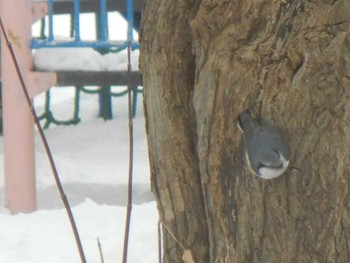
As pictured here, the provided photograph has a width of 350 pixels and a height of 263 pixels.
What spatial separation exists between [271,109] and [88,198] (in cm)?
369

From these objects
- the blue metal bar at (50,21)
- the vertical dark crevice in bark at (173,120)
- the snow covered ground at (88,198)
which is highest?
the vertical dark crevice in bark at (173,120)

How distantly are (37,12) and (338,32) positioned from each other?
3.78 metres

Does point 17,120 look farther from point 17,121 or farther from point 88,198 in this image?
point 88,198

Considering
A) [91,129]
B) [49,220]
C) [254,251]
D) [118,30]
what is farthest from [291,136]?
[118,30]

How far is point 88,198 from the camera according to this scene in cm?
564

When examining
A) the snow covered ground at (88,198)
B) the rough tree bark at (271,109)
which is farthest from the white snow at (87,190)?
the rough tree bark at (271,109)

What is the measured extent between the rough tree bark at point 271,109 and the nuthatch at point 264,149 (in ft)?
0.13

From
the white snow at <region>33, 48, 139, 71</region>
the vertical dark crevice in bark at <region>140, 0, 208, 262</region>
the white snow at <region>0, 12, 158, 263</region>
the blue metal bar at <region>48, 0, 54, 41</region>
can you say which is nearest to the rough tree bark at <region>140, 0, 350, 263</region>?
the vertical dark crevice in bark at <region>140, 0, 208, 262</region>

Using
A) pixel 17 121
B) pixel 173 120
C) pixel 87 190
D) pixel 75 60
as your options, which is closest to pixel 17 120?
pixel 17 121

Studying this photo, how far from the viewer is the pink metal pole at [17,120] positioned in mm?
5434

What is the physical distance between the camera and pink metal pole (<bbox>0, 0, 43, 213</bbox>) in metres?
5.43

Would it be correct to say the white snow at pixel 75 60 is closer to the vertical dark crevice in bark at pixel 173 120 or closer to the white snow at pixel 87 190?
the white snow at pixel 87 190

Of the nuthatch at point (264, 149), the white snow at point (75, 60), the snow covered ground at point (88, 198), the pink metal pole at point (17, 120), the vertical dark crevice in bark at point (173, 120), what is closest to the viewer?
the nuthatch at point (264, 149)

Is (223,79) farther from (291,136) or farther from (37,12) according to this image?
(37,12)
